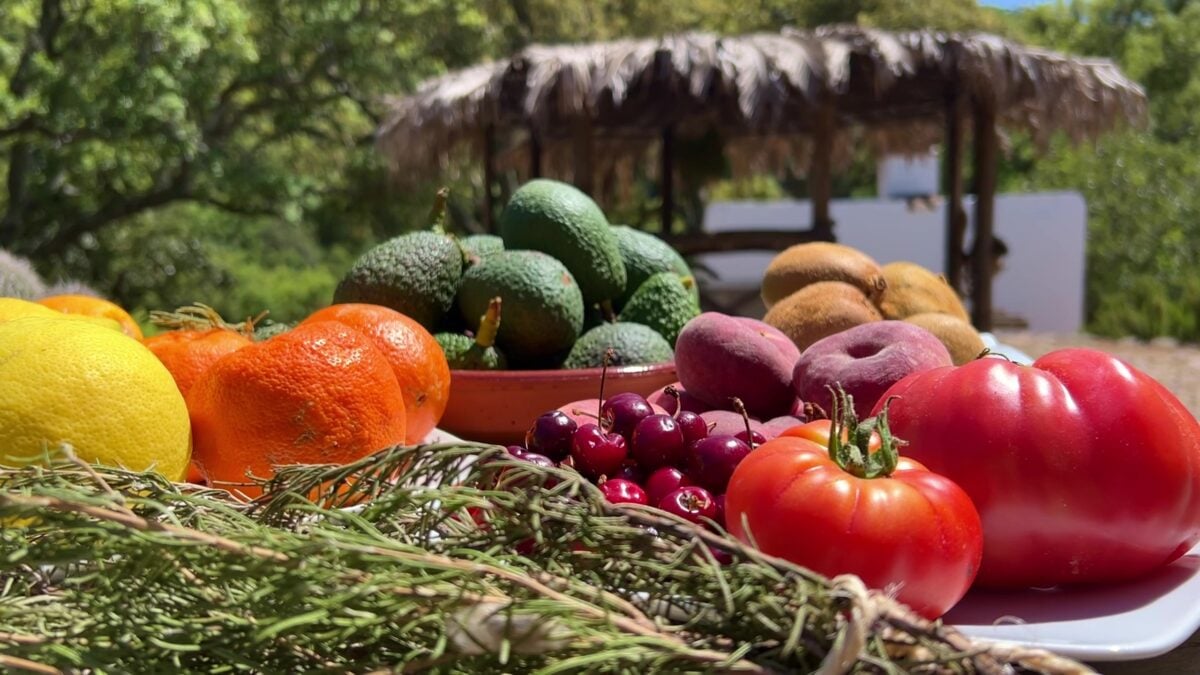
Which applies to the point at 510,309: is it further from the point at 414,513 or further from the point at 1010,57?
the point at 1010,57

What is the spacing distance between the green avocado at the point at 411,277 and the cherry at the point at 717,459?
2.92 ft

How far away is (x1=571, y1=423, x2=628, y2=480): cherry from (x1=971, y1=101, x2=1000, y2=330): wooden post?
258 inches

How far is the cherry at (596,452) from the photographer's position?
1.24 meters

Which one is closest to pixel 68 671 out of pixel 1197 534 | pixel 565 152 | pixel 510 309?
pixel 1197 534

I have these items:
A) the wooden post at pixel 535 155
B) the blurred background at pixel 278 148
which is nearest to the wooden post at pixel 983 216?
the blurred background at pixel 278 148

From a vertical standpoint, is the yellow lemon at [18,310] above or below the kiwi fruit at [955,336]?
above

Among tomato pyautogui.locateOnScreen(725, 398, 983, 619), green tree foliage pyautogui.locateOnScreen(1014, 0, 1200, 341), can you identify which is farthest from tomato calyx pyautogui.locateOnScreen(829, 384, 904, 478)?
green tree foliage pyautogui.locateOnScreen(1014, 0, 1200, 341)

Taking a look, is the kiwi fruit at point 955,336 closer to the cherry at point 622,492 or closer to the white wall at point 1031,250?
the cherry at point 622,492

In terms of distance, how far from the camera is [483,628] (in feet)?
2.27

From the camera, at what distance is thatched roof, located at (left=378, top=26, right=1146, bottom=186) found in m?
6.29

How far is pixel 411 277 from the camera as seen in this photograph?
193cm

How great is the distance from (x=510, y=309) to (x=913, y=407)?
3.05ft

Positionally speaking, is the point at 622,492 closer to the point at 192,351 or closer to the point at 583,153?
the point at 192,351

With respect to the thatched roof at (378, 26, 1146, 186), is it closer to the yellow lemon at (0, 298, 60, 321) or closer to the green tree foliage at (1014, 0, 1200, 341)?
the green tree foliage at (1014, 0, 1200, 341)
